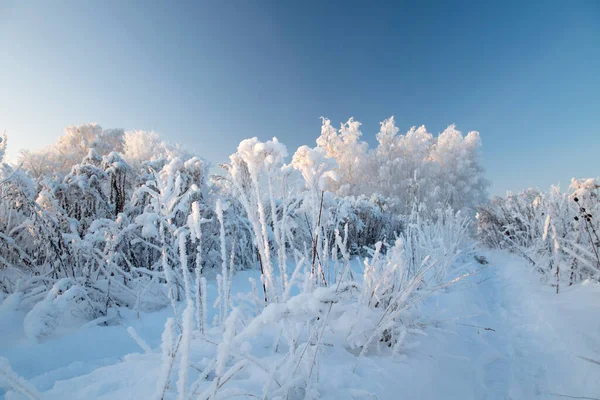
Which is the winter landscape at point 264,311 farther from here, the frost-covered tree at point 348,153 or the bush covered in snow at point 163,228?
the frost-covered tree at point 348,153

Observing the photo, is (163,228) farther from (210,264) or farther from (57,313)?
(210,264)

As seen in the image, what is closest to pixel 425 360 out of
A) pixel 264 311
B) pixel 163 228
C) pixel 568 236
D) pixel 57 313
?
pixel 264 311

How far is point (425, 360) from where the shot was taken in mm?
1229

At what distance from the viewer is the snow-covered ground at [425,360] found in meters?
0.88

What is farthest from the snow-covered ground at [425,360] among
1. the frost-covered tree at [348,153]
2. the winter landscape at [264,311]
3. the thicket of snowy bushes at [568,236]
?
the frost-covered tree at [348,153]

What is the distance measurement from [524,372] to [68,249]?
3.11 metres

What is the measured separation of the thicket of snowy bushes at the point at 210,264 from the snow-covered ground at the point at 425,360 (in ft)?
0.31

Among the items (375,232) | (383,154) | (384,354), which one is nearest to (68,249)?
(384,354)

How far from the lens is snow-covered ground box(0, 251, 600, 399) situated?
88 cm

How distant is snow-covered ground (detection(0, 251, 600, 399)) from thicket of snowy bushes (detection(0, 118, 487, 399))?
0.09 metres

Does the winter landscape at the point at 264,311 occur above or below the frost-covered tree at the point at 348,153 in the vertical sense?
below

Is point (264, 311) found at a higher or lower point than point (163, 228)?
lower

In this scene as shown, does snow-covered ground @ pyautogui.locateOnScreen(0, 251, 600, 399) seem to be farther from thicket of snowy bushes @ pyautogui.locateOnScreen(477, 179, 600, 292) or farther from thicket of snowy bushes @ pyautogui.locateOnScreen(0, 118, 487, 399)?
thicket of snowy bushes @ pyautogui.locateOnScreen(477, 179, 600, 292)

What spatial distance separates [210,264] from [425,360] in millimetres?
2688
